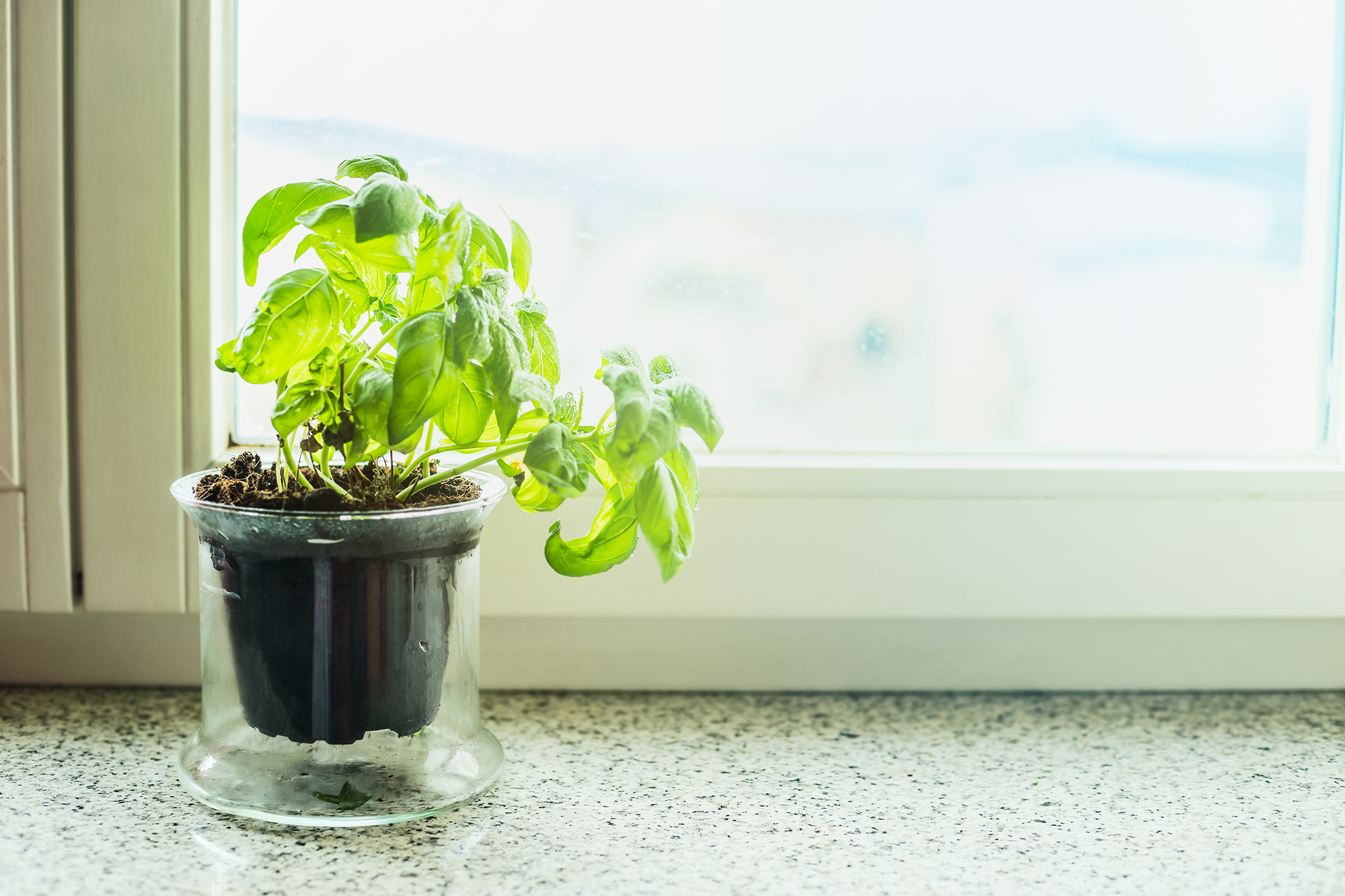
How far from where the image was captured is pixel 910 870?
535 mm

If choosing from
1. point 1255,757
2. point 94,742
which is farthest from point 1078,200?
point 94,742

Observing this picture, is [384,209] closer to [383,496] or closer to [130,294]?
[383,496]

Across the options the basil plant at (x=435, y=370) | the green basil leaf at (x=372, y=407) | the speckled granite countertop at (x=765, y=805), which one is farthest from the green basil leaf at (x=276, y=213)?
the speckled granite countertop at (x=765, y=805)

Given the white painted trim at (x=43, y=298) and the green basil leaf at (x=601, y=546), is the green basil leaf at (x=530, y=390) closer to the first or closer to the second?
the green basil leaf at (x=601, y=546)

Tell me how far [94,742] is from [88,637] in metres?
0.13

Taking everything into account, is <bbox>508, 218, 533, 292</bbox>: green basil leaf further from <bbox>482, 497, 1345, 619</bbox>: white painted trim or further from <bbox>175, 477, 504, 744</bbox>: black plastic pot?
<bbox>482, 497, 1345, 619</bbox>: white painted trim

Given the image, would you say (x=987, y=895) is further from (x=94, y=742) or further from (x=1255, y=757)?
(x=94, y=742)

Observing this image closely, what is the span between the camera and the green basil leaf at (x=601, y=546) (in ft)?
1.85

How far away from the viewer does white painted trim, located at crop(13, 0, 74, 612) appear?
0.69m

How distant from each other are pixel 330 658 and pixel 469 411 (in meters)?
0.17

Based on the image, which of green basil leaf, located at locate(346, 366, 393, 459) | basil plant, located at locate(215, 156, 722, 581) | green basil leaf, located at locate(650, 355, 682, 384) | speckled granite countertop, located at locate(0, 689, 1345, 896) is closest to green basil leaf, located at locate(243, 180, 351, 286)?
basil plant, located at locate(215, 156, 722, 581)

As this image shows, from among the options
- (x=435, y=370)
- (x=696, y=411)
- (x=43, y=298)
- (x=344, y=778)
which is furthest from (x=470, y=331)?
(x=43, y=298)

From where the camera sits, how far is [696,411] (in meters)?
0.51

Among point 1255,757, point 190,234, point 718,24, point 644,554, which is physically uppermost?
point 718,24
